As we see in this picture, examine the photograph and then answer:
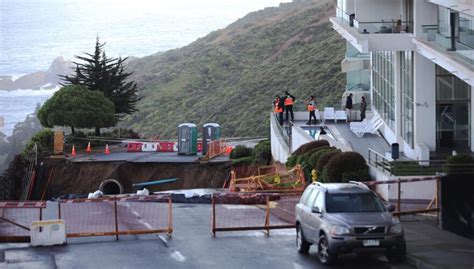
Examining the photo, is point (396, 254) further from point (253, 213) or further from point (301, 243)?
point (253, 213)

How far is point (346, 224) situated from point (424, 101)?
17726 millimetres

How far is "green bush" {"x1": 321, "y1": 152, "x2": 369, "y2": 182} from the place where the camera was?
30.5 metres

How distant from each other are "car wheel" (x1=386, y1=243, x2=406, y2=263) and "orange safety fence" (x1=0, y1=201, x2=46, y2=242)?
8.95 meters

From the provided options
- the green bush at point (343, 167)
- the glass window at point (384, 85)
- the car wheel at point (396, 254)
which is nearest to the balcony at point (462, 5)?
the green bush at point (343, 167)

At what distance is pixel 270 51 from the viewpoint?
11619 cm

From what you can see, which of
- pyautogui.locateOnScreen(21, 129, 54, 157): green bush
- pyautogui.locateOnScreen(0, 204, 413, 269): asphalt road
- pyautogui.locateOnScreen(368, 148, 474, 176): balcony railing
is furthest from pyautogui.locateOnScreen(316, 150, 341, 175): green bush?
pyautogui.locateOnScreen(21, 129, 54, 157): green bush

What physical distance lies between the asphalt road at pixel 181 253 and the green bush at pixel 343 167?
585 centimetres

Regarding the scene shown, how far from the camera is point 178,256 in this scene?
21.3 m

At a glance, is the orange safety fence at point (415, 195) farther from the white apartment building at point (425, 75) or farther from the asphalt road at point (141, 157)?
the asphalt road at point (141, 157)

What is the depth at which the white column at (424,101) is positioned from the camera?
35.8 meters

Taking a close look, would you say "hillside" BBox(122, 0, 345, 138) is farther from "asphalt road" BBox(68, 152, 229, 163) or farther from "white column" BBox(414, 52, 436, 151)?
"white column" BBox(414, 52, 436, 151)

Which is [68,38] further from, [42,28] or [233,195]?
[233,195]

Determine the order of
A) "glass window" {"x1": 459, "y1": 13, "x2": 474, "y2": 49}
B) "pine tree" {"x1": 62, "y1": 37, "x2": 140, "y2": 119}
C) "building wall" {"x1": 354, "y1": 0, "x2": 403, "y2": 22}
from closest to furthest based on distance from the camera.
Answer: "glass window" {"x1": 459, "y1": 13, "x2": 474, "y2": 49} → "building wall" {"x1": 354, "y1": 0, "x2": 403, "y2": 22} → "pine tree" {"x1": 62, "y1": 37, "x2": 140, "y2": 119}

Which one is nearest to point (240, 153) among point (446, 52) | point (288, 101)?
point (288, 101)
